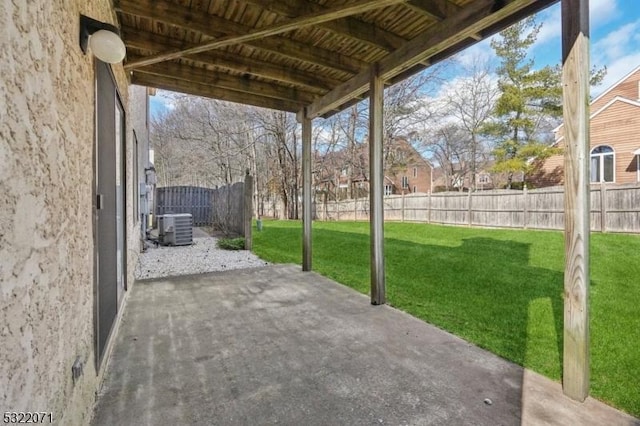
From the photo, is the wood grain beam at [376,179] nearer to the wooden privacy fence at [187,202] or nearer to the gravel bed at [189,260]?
the gravel bed at [189,260]

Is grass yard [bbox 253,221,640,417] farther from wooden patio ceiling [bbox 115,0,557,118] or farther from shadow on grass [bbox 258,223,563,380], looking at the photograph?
wooden patio ceiling [bbox 115,0,557,118]

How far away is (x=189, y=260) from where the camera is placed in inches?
273

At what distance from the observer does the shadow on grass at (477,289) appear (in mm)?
2926

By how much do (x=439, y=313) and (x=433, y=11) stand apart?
9.77 ft

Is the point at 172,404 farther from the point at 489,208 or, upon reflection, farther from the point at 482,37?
the point at 489,208

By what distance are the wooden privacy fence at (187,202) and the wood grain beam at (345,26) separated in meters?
11.2

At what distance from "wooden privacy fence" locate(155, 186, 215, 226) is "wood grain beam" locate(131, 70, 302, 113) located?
8757 millimetres

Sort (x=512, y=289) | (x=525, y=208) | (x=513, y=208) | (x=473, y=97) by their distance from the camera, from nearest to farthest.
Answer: (x=512, y=289), (x=525, y=208), (x=513, y=208), (x=473, y=97)

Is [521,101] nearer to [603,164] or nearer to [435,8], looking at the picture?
[603,164]

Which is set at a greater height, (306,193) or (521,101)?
(521,101)

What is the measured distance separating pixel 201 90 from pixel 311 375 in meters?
4.26

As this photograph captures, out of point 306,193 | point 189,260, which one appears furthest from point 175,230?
point 306,193

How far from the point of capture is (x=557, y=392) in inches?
84.5

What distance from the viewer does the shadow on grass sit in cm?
293
